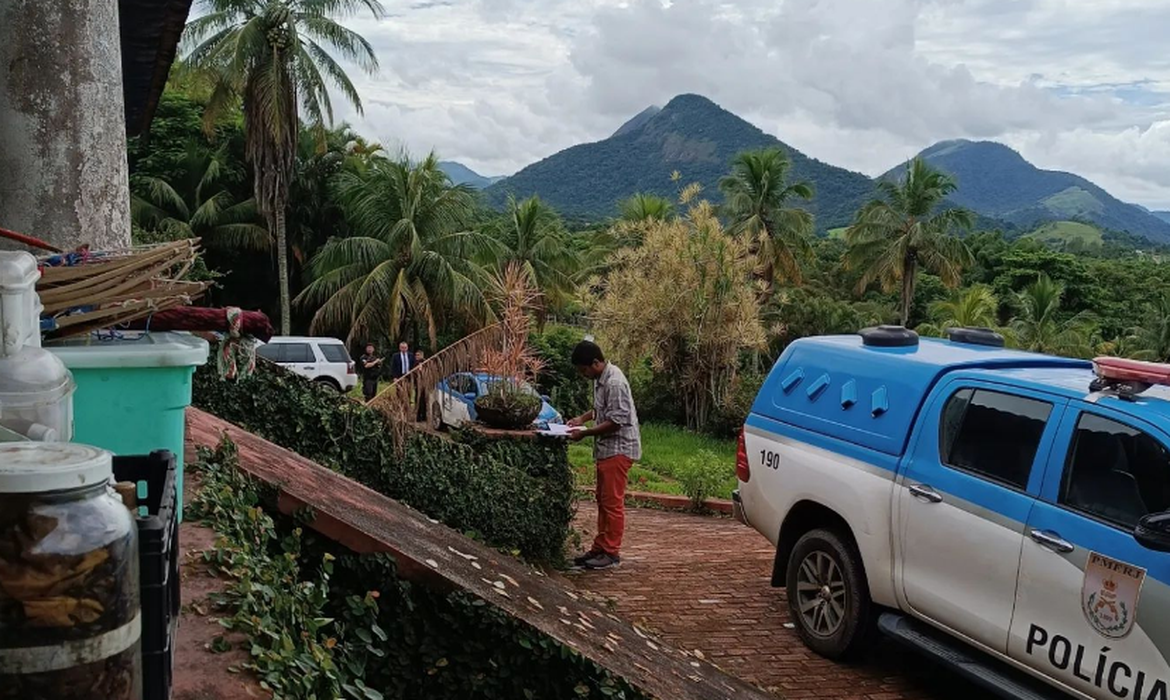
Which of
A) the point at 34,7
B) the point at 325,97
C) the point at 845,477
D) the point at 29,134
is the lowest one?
the point at 845,477

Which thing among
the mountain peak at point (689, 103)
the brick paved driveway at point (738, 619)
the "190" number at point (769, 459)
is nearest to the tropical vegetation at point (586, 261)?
the brick paved driveway at point (738, 619)

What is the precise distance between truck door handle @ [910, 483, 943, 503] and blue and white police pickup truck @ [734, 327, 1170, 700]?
1cm

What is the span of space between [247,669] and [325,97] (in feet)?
100.0

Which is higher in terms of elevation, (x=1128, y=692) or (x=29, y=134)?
(x=29, y=134)

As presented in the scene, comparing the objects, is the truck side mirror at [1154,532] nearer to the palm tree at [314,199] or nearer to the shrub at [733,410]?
the shrub at [733,410]

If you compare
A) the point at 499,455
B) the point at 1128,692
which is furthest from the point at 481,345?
the point at 1128,692

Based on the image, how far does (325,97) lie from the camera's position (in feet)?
101

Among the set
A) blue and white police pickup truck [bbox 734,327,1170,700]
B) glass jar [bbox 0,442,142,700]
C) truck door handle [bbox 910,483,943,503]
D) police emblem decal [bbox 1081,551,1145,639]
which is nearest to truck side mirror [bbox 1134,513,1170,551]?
blue and white police pickup truck [bbox 734,327,1170,700]

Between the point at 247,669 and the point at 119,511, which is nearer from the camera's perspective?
the point at 119,511

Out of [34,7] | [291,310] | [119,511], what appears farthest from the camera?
[291,310]

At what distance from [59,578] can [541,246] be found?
132ft

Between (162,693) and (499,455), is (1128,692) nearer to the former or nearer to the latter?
(162,693)

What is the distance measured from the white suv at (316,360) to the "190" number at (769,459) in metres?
19.3

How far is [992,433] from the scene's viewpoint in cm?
545
